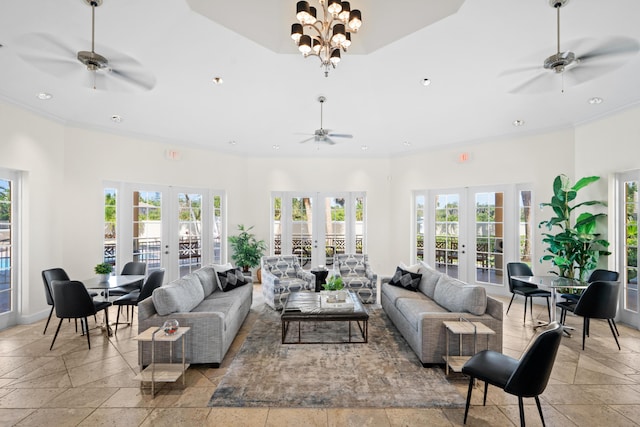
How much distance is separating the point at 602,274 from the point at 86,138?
821 centimetres

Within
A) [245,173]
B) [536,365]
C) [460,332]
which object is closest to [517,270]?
[460,332]

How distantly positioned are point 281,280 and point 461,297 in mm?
3081

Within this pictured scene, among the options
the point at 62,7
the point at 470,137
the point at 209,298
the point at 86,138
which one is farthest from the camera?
the point at 470,137

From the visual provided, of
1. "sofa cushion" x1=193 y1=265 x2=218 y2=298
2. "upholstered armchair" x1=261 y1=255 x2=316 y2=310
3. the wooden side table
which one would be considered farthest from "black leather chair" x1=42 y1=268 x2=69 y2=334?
the wooden side table

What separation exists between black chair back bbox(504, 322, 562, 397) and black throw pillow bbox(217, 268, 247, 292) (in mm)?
3866

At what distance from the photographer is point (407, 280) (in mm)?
5027

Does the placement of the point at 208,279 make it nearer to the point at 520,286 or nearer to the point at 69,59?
the point at 69,59

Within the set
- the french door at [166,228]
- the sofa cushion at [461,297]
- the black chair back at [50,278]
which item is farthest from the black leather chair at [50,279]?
the sofa cushion at [461,297]

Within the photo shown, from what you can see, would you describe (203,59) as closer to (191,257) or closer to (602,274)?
(191,257)

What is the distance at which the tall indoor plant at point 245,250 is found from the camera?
719cm

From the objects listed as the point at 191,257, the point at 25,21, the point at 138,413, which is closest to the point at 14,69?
the point at 25,21

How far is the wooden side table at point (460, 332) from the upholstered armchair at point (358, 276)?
240cm

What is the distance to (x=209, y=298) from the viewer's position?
4.53m

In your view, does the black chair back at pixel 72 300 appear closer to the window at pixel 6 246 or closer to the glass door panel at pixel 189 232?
the window at pixel 6 246
